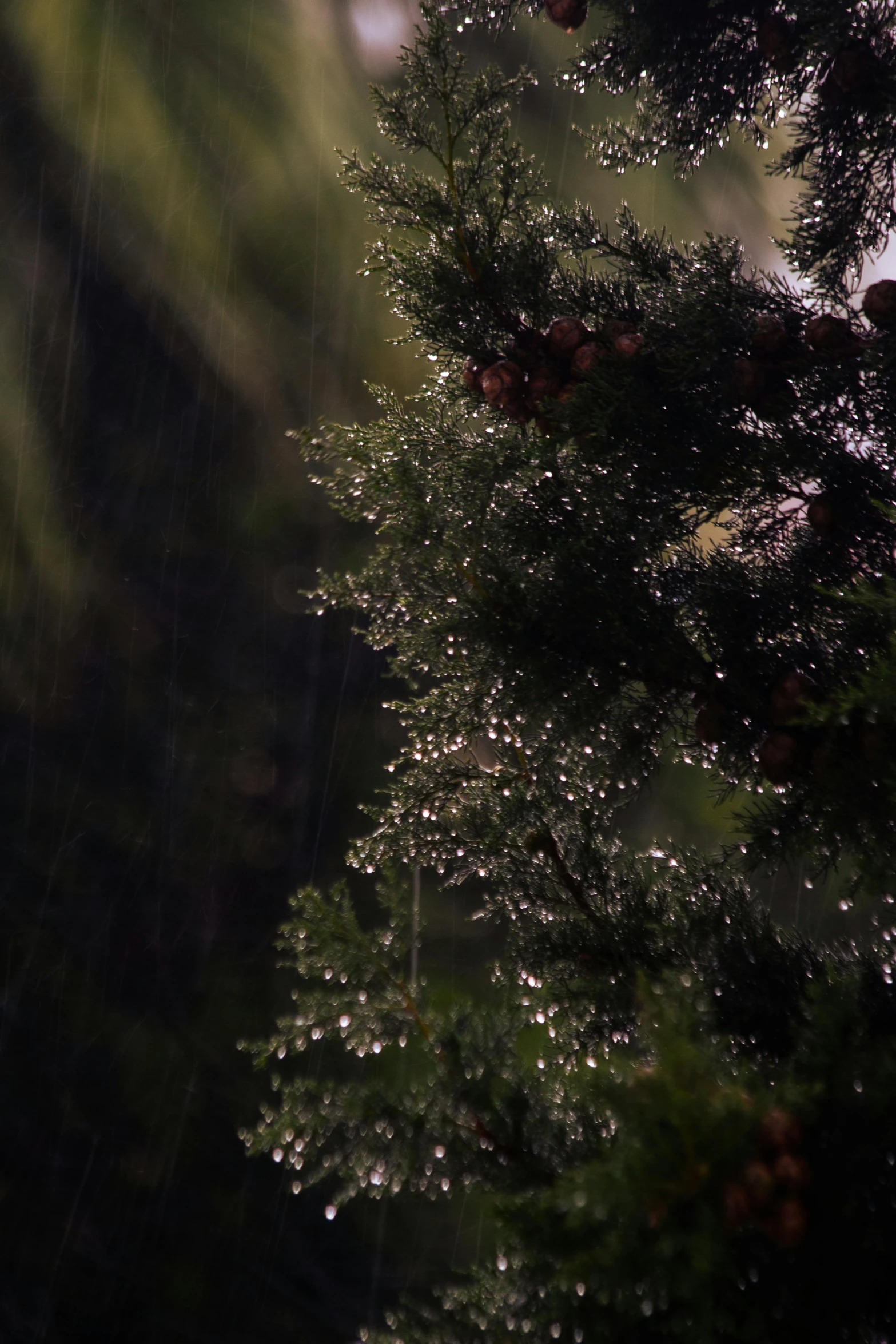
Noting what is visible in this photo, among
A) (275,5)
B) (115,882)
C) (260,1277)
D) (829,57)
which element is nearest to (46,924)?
(115,882)

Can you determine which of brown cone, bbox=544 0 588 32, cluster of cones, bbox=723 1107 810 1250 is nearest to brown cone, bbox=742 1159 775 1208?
cluster of cones, bbox=723 1107 810 1250

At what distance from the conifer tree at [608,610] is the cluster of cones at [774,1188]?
49 mm

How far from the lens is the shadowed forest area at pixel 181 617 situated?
0.97m

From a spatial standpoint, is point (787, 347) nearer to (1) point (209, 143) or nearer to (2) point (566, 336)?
(2) point (566, 336)

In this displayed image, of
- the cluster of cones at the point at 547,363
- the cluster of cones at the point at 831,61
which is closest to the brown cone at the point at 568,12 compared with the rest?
the cluster of cones at the point at 831,61

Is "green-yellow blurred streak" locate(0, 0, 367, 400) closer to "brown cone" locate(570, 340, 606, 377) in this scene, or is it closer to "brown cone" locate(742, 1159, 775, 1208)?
"brown cone" locate(570, 340, 606, 377)

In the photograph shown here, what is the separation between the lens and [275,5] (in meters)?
1.35

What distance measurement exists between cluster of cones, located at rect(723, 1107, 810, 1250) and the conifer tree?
0.05 m

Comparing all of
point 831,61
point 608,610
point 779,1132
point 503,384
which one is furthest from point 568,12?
point 779,1132

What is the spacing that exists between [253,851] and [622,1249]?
0.98 m

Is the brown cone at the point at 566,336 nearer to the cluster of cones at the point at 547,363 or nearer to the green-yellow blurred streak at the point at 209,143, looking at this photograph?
the cluster of cones at the point at 547,363

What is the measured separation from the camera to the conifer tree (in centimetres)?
40

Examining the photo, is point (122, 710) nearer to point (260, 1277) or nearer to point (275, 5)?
point (260, 1277)

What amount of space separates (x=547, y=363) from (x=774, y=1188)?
1.46ft
